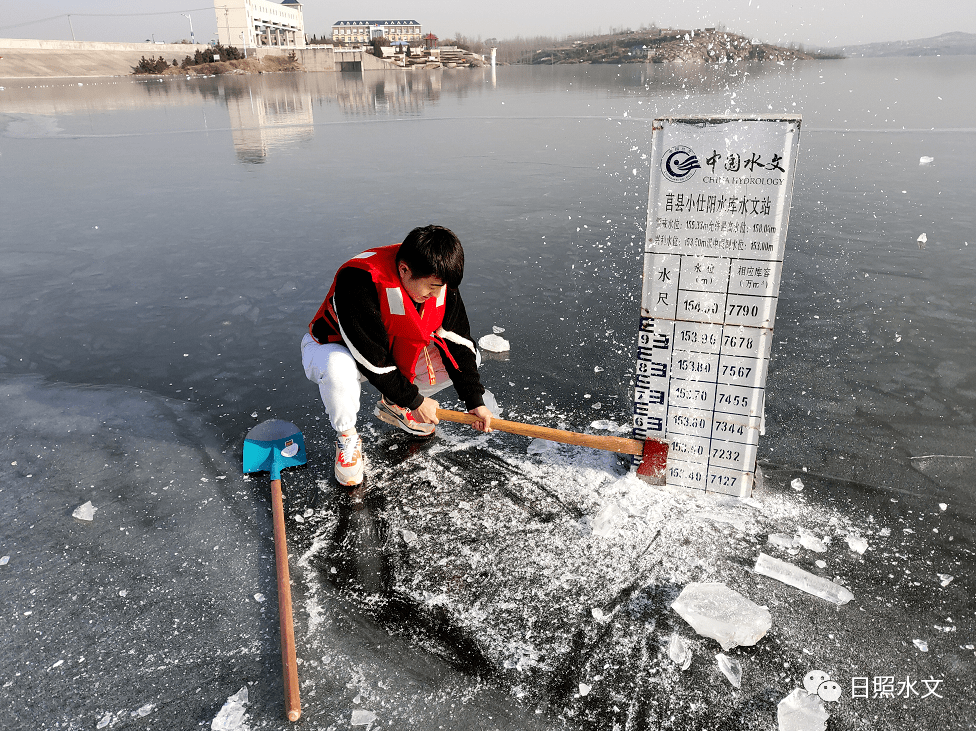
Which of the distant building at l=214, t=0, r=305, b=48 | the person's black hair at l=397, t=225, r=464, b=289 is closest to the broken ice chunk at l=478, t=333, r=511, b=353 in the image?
the person's black hair at l=397, t=225, r=464, b=289

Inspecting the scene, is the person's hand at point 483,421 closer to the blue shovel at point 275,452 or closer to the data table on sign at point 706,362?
the data table on sign at point 706,362

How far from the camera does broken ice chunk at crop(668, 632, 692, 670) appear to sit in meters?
2.05

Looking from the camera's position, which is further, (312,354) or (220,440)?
(220,440)

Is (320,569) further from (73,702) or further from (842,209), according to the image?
(842,209)

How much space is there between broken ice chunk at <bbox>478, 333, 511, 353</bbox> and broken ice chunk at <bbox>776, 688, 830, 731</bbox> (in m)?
2.76

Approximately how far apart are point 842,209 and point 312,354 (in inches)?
281

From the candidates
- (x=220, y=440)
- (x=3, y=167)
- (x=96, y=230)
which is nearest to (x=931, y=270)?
(x=220, y=440)

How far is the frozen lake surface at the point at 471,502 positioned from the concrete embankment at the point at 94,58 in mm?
56069

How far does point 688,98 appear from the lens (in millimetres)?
Result: 18531

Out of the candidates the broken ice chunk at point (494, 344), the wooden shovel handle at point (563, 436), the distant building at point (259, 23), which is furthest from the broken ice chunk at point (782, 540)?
the distant building at point (259, 23)

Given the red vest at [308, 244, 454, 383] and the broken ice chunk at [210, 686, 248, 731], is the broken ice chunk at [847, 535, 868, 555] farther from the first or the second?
the broken ice chunk at [210, 686, 248, 731]

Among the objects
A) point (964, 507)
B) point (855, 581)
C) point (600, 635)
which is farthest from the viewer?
point (964, 507)

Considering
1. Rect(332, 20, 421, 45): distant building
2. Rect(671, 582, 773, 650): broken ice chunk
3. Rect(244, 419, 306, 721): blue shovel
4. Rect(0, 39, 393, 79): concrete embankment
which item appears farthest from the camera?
Rect(332, 20, 421, 45): distant building

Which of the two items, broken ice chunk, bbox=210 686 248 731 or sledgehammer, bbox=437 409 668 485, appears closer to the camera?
broken ice chunk, bbox=210 686 248 731
